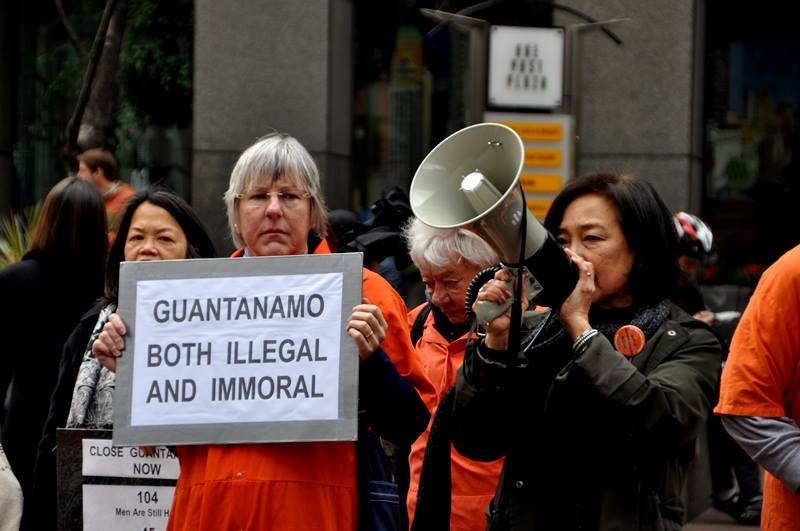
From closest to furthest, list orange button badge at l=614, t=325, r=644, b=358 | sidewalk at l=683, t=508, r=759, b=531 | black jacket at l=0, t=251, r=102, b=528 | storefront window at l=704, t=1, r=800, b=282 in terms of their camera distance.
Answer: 1. orange button badge at l=614, t=325, r=644, b=358
2. black jacket at l=0, t=251, r=102, b=528
3. sidewalk at l=683, t=508, r=759, b=531
4. storefront window at l=704, t=1, r=800, b=282

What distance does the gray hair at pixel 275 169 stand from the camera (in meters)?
4.05

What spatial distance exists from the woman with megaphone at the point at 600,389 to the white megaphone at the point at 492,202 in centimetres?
9

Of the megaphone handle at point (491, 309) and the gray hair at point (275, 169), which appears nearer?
the megaphone handle at point (491, 309)

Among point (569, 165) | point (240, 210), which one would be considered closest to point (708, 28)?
point (569, 165)

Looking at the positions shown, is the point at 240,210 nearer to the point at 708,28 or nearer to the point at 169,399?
the point at 169,399

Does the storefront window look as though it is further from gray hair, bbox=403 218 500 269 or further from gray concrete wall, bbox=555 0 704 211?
gray hair, bbox=403 218 500 269

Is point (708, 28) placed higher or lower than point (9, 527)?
higher

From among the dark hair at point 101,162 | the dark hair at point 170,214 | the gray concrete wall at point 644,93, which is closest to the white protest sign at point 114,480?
the dark hair at point 170,214

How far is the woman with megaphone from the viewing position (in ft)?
10.8

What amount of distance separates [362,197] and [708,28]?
3.52m

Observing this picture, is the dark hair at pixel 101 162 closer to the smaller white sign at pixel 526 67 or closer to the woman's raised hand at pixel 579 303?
the smaller white sign at pixel 526 67

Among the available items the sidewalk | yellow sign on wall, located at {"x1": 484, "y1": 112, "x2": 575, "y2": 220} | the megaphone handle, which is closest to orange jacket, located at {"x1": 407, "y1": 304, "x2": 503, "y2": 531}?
the megaphone handle

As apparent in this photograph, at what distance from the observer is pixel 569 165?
34.1ft

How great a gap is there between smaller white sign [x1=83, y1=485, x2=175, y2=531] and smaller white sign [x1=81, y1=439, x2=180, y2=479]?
46mm
